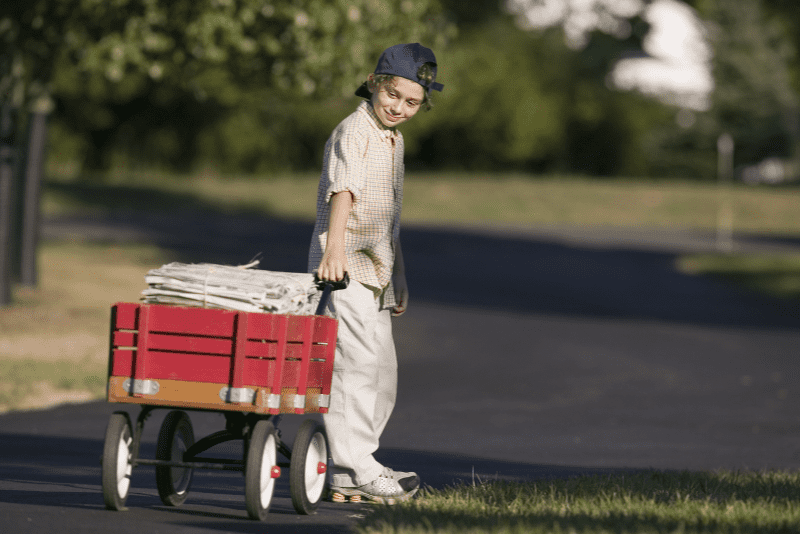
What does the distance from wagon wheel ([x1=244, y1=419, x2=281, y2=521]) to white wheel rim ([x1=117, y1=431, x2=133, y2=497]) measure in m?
0.49

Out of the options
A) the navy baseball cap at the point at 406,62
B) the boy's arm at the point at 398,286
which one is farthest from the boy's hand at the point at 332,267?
the navy baseball cap at the point at 406,62

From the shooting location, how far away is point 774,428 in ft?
30.3

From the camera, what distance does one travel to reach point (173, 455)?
226 inches

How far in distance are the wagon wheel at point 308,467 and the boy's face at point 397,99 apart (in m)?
1.39

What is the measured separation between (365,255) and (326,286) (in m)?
0.37

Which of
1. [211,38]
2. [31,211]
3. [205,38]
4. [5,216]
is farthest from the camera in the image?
[31,211]

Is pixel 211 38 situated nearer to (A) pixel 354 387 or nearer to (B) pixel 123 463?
(A) pixel 354 387

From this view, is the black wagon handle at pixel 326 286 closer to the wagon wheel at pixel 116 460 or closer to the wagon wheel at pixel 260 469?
the wagon wheel at pixel 260 469

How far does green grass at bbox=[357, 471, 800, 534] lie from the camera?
491 cm

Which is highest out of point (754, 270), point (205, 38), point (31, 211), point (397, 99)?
point (205, 38)

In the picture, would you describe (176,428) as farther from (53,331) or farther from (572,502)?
(53,331)

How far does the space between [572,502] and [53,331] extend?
31.3ft

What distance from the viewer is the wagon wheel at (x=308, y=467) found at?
5441mm

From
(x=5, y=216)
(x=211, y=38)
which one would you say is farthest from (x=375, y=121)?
(x=5, y=216)
